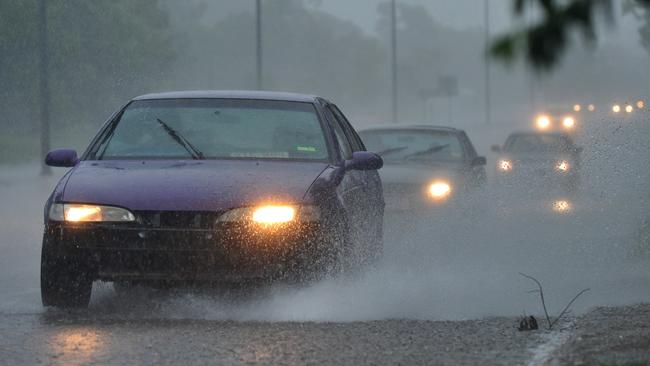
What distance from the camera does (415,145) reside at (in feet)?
52.5

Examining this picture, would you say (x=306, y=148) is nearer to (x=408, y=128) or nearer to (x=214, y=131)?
(x=214, y=131)

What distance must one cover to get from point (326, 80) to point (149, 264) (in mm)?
87621

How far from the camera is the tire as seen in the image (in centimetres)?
793

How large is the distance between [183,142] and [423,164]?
6704mm

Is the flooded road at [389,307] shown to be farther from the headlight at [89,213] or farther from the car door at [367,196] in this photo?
the headlight at [89,213]

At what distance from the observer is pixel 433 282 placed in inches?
389

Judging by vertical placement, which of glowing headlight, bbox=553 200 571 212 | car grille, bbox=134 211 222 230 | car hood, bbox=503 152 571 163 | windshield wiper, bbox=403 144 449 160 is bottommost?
glowing headlight, bbox=553 200 571 212

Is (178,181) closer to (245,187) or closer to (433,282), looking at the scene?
(245,187)

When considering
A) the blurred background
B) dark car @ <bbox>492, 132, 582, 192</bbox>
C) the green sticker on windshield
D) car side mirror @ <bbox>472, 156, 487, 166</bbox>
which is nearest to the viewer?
the green sticker on windshield

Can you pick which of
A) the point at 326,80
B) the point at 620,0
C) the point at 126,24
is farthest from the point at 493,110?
the point at 620,0

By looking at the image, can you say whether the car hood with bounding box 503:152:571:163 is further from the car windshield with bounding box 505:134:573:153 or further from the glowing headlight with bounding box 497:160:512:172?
the car windshield with bounding box 505:134:573:153

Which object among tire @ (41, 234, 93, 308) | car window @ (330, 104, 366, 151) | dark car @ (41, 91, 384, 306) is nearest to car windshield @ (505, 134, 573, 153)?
car window @ (330, 104, 366, 151)

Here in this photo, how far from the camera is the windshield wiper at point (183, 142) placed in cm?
891

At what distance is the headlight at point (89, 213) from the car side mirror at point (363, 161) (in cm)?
193
